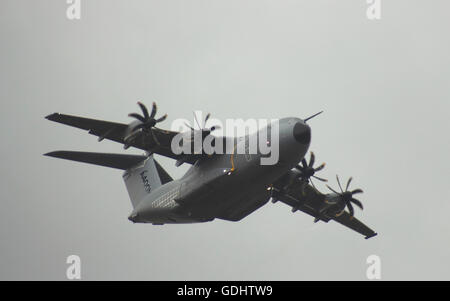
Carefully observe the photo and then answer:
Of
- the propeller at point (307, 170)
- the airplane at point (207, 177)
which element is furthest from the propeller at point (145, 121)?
the propeller at point (307, 170)

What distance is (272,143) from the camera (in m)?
29.1

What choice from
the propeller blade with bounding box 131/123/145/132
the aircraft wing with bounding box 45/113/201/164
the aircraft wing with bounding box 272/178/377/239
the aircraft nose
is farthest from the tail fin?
the aircraft nose

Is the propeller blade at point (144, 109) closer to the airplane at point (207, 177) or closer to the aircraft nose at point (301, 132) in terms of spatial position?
the airplane at point (207, 177)

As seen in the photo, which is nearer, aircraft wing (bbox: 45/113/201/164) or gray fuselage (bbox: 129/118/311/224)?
aircraft wing (bbox: 45/113/201/164)

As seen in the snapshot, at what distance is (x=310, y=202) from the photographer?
36.2 metres

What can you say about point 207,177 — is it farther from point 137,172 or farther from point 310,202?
point 310,202

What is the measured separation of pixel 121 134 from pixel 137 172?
5.50 metres

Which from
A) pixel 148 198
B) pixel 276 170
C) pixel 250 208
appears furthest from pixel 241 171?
pixel 148 198

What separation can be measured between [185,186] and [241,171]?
306cm

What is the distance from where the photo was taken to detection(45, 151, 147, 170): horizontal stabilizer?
32.1 meters

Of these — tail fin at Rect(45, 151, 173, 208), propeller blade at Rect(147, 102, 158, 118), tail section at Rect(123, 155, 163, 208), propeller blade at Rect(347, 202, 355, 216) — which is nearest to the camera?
propeller blade at Rect(147, 102, 158, 118)

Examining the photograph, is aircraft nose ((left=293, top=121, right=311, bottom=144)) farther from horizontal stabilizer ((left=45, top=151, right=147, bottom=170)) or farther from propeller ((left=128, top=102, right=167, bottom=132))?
horizontal stabilizer ((left=45, top=151, right=147, bottom=170))

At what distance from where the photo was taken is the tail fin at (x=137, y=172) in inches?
1355

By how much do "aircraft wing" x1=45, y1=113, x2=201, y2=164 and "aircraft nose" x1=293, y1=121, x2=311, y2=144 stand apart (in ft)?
16.0
